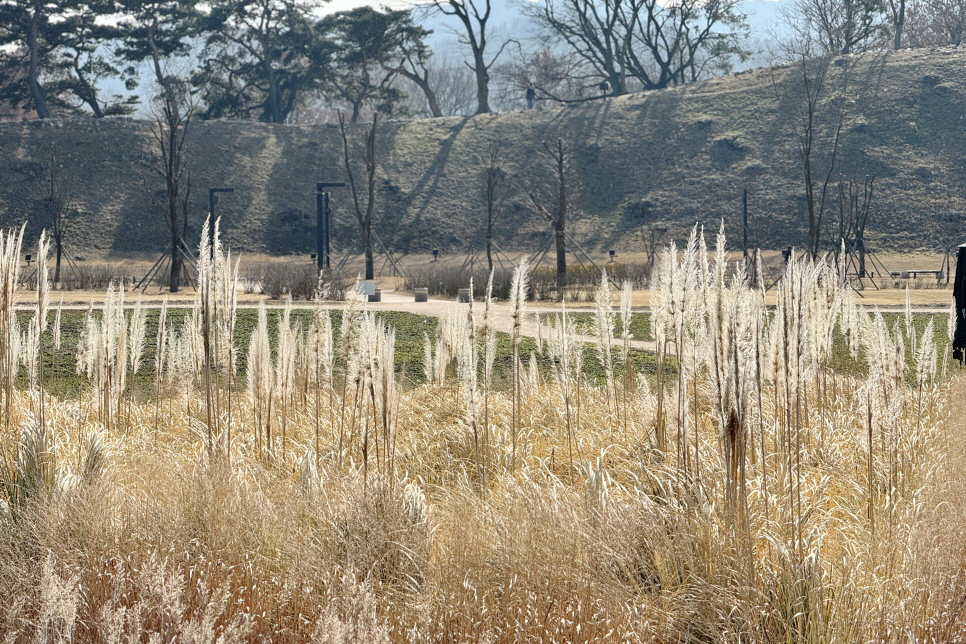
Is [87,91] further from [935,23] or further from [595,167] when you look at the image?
[935,23]

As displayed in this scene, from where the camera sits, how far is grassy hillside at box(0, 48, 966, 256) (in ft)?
125

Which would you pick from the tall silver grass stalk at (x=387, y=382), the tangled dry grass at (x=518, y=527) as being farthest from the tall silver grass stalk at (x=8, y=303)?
the tall silver grass stalk at (x=387, y=382)

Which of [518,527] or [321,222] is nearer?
[518,527]

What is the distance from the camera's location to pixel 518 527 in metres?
3.02

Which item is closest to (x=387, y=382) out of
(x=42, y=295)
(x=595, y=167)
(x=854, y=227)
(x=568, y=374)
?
(x=568, y=374)

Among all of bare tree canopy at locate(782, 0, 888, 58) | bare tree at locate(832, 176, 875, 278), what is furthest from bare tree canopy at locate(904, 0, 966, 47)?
bare tree at locate(832, 176, 875, 278)

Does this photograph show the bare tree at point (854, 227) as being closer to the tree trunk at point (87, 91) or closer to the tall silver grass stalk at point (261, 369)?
the tall silver grass stalk at point (261, 369)

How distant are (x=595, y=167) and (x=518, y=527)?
40586 millimetres

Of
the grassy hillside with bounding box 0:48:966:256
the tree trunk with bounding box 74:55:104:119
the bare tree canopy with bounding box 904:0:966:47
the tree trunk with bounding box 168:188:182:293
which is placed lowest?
the tree trunk with bounding box 168:188:182:293

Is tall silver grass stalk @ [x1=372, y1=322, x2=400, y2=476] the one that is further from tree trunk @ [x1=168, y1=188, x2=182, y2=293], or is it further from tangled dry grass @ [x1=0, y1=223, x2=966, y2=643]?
tree trunk @ [x1=168, y1=188, x2=182, y2=293]

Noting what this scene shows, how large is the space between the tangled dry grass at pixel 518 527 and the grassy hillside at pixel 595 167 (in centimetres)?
3377

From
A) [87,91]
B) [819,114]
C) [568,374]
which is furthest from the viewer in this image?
[87,91]

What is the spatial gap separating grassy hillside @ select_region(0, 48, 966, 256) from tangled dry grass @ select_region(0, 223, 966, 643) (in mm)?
33768

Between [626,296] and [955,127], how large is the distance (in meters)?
41.4
